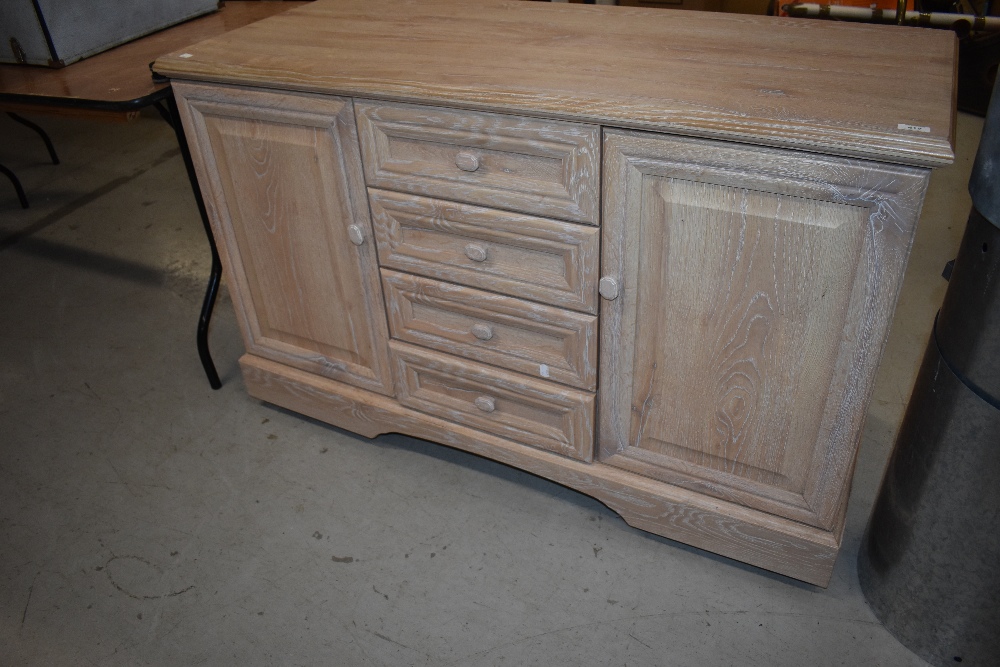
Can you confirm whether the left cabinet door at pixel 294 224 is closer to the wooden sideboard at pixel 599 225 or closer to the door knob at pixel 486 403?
the wooden sideboard at pixel 599 225

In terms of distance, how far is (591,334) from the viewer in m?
1.40

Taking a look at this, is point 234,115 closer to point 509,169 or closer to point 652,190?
point 509,169

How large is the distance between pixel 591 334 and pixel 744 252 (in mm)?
312

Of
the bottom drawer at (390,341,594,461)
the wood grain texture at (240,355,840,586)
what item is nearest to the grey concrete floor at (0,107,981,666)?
the wood grain texture at (240,355,840,586)

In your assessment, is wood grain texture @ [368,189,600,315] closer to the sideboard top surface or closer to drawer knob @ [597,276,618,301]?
drawer knob @ [597,276,618,301]

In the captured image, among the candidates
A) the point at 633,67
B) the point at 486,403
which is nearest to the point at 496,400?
the point at 486,403

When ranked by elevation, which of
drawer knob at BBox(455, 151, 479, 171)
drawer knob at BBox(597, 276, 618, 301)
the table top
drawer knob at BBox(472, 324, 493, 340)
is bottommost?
drawer knob at BBox(472, 324, 493, 340)

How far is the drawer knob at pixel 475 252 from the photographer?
4.65 feet

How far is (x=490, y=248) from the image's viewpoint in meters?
1.42

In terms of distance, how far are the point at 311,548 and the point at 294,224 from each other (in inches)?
25.4

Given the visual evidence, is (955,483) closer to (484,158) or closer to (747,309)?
(747,309)

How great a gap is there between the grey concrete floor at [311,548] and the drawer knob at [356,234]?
543 millimetres

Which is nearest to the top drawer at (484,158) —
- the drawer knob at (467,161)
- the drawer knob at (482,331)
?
the drawer knob at (467,161)

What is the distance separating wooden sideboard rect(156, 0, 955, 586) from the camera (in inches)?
44.9
